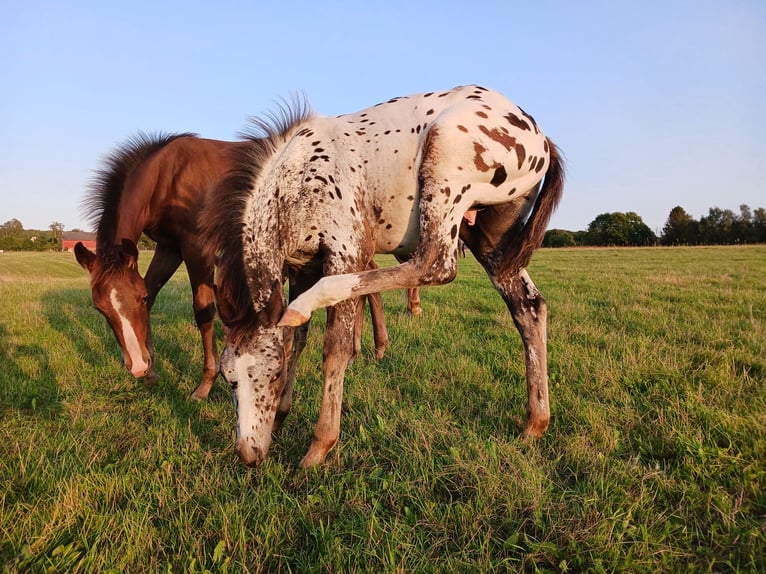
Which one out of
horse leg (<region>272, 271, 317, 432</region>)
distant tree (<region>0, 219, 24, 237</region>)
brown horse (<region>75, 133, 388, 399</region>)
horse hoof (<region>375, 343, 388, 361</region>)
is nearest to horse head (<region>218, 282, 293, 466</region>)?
horse leg (<region>272, 271, 317, 432</region>)

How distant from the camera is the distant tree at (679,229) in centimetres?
6073

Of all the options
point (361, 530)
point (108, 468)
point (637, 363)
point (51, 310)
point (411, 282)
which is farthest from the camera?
point (51, 310)

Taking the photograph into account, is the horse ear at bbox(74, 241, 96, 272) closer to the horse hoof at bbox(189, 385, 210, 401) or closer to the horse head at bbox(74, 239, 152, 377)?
the horse head at bbox(74, 239, 152, 377)

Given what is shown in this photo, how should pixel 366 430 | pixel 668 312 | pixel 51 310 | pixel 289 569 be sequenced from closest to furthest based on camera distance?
pixel 289 569 → pixel 366 430 → pixel 668 312 → pixel 51 310

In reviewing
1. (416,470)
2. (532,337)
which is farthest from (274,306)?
(532,337)

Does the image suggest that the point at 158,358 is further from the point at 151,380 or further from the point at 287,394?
the point at 287,394

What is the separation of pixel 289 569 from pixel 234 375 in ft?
4.18

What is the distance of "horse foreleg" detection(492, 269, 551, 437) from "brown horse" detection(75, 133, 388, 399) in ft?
6.19

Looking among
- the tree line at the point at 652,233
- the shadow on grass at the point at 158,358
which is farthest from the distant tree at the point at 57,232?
the shadow on grass at the point at 158,358

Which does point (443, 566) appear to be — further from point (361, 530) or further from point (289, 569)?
point (289, 569)

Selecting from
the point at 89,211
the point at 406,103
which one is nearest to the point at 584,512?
the point at 406,103

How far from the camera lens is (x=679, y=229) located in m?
63.1

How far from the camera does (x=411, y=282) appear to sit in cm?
275

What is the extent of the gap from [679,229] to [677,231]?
0.40 m
